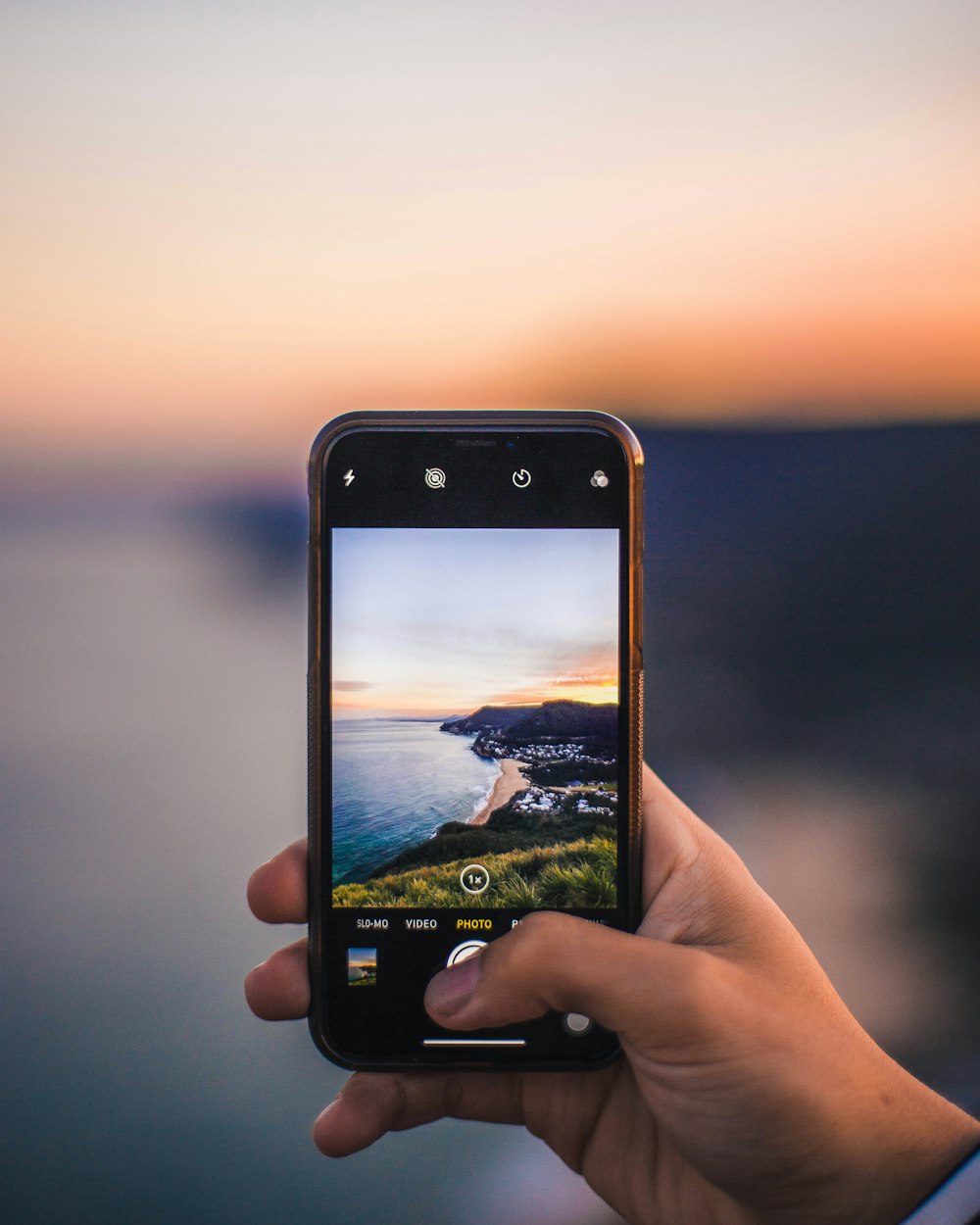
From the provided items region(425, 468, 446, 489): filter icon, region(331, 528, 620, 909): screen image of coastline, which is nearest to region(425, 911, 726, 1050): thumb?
region(331, 528, 620, 909): screen image of coastline

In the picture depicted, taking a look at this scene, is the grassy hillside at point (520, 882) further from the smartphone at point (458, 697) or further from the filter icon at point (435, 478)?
the filter icon at point (435, 478)

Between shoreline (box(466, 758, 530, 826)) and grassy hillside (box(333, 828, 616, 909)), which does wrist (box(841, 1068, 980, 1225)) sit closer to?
grassy hillside (box(333, 828, 616, 909))

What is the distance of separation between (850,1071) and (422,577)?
1.92 feet

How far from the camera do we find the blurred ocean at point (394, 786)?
87 cm

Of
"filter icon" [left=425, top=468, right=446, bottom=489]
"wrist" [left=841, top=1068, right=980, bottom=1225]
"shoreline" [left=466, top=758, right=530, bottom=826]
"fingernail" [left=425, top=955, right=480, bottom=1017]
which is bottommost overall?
"wrist" [left=841, top=1068, right=980, bottom=1225]

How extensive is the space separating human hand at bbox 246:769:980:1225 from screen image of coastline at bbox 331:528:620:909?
0.08m

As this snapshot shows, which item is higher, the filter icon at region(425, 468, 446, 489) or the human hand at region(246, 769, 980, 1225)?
the filter icon at region(425, 468, 446, 489)

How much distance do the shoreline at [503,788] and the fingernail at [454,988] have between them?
13 centimetres

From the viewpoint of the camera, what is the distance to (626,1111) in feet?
3.25

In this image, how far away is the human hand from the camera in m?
0.76

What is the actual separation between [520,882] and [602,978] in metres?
0.15

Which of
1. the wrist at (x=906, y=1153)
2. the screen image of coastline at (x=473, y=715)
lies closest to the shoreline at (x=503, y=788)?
the screen image of coastline at (x=473, y=715)

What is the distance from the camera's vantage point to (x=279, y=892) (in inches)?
36.0

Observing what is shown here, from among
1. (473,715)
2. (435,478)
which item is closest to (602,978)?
(473,715)
